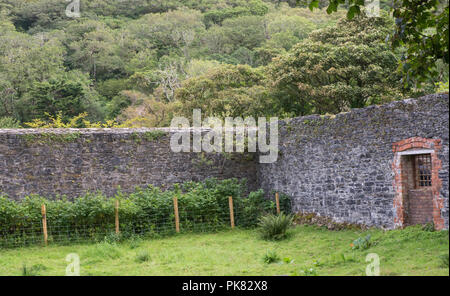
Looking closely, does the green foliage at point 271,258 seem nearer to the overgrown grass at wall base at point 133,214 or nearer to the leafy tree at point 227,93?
the overgrown grass at wall base at point 133,214

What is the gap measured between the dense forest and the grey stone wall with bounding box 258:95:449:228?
133cm

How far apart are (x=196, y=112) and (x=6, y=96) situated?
1641 cm

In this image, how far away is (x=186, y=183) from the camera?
642 inches

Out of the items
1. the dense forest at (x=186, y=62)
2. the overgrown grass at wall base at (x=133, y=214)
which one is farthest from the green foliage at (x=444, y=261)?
the overgrown grass at wall base at (x=133, y=214)

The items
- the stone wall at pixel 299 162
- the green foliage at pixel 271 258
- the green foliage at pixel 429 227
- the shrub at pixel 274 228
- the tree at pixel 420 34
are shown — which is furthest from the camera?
the shrub at pixel 274 228

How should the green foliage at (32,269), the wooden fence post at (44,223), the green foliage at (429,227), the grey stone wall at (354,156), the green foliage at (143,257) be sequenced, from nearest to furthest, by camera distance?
the green foliage at (32,269) → the green foliage at (429,227) → the green foliage at (143,257) → the grey stone wall at (354,156) → the wooden fence post at (44,223)

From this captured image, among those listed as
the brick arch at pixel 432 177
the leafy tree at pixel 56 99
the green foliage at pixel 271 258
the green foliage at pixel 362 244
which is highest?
the leafy tree at pixel 56 99

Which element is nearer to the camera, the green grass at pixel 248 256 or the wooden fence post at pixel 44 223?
the green grass at pixel 248 256

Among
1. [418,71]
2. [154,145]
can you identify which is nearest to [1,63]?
[154,145]

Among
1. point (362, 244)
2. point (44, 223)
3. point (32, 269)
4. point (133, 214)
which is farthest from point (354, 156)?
point (44, 223)

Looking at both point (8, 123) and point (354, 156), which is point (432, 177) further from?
point (8, 123)

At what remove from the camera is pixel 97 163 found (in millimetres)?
16562

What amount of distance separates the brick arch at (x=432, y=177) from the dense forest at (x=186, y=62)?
5.42ft

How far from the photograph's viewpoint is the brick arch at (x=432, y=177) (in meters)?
10.6
